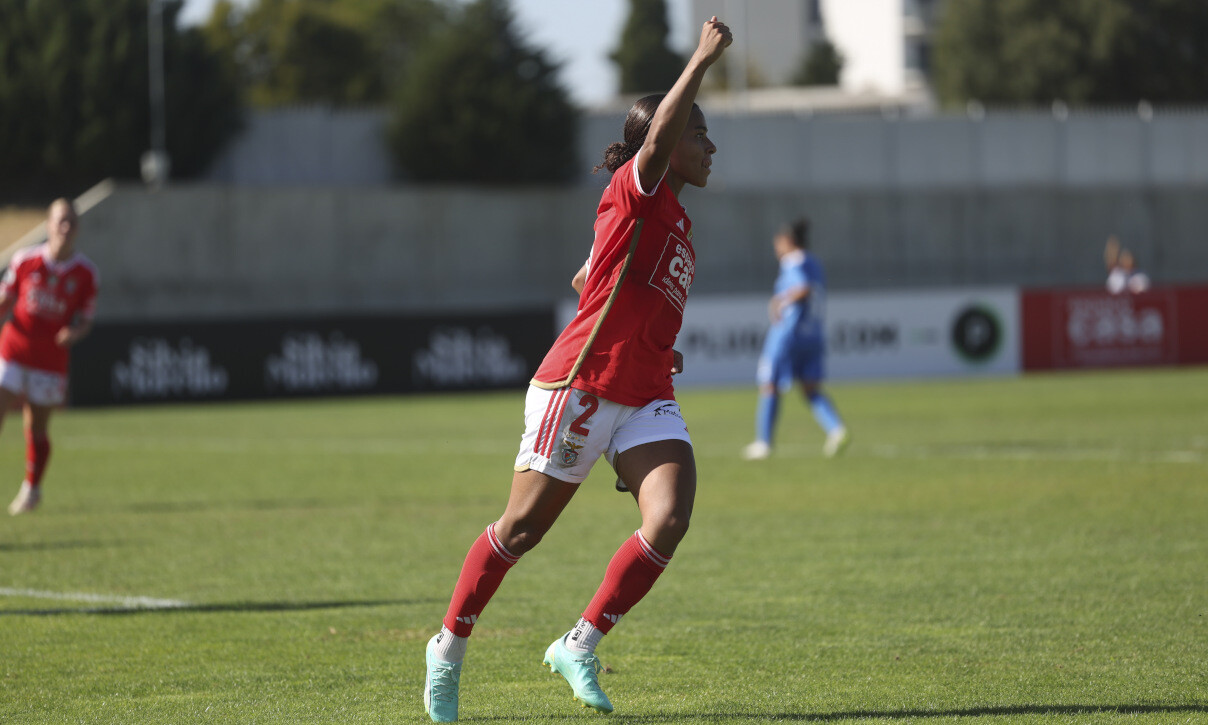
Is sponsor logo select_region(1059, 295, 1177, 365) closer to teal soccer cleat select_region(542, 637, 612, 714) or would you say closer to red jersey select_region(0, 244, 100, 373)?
red jersey select_region(0, 244, 100, 373)

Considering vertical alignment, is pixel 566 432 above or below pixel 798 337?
below

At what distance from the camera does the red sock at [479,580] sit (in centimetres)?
502

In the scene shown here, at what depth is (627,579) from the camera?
4996 millimetres

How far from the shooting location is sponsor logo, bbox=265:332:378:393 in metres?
24.3

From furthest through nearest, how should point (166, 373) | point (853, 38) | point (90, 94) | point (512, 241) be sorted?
1. point (853, 38)
2. point (512, 241)
3. point (90, 94)
4. point (166, 373)

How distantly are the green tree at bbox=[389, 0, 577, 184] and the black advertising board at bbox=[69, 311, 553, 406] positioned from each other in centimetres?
1314

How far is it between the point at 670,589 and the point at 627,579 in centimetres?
261

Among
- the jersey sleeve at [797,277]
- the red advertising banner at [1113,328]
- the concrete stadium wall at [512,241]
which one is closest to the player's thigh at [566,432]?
the jersey sleeve at [797,277]

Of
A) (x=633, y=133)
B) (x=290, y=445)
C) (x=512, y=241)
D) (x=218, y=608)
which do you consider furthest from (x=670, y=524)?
(x=512, y=241)

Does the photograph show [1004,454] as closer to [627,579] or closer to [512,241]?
[627,579]

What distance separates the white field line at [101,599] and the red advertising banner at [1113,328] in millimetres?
22349

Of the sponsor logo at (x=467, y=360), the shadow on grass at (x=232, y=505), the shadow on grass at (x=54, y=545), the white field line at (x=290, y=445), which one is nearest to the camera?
the shadow on grass at (x=54, y=545)

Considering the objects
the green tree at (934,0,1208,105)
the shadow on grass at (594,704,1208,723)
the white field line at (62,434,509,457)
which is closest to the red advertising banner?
the white field line at (62,434,509,457)

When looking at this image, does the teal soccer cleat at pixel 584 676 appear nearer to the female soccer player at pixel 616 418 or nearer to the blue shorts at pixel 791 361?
the female soccer player at pixel 616 418
